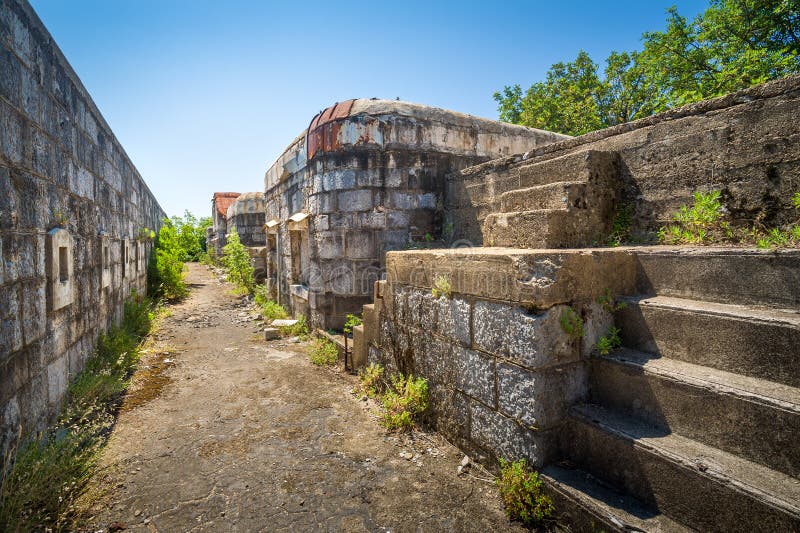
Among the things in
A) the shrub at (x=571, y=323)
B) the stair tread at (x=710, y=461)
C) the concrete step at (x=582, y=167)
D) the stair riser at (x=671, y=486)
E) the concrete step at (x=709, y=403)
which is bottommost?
the stair riser at (x=671, y=486)

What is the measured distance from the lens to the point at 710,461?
1.62 metres

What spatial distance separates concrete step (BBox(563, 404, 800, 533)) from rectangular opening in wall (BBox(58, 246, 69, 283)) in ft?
13.0

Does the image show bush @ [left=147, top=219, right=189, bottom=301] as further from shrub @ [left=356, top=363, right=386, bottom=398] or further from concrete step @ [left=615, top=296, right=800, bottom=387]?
concrete step @ [left=615, top=296, right=800, bottom=387]

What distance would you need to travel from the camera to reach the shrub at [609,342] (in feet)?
7.38

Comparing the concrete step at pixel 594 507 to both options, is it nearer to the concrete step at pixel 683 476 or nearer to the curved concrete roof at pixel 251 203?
the concrete step at pixel 683 476

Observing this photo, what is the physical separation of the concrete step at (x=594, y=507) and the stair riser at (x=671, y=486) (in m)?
0.06

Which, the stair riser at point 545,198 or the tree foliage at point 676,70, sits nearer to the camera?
the stair riser at point 545,198

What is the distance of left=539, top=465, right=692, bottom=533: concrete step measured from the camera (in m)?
1.67

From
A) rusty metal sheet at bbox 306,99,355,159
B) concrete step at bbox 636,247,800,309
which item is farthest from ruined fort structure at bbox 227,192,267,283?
concrete step at bbox 636,247,800,309

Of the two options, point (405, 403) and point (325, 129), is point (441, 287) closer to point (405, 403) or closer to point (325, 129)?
point (405, 403)

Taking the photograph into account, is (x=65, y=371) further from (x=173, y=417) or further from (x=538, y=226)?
(x=538, y=226)

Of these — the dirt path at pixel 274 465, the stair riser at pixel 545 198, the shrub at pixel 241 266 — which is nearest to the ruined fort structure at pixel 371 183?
the dirt path at pixel 274 465

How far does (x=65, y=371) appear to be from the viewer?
122 inches

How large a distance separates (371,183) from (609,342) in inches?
148
